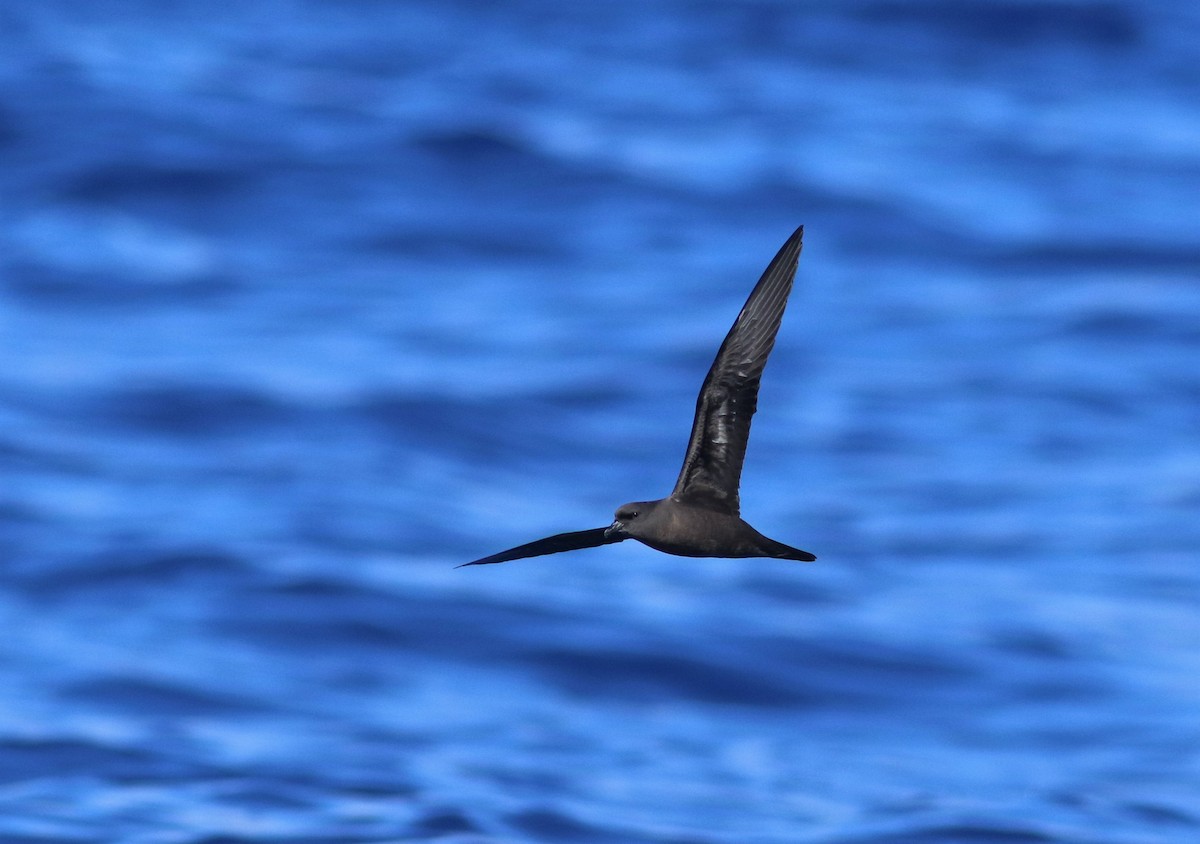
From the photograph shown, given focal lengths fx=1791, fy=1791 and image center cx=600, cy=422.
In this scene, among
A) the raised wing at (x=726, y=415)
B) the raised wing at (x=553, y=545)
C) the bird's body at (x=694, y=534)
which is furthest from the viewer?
the raised wing at (x=553, y=545)

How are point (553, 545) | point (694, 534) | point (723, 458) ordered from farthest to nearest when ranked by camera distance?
1. point (553, 545)
2. point (723, 458)
3. point (694, 534)

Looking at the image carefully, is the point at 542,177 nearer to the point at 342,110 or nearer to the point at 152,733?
the point at 342,110

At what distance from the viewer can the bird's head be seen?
6.67 meters

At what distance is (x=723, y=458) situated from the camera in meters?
6.77

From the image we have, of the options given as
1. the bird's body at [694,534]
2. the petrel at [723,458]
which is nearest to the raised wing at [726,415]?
the petrel at [723,458]

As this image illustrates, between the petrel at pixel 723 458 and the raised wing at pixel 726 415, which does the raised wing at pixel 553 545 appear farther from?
the raised wing at pixel 726 415

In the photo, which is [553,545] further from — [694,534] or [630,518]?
[694,534]

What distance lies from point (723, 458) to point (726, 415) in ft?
0.54

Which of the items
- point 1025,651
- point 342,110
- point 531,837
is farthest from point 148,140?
point 531,837

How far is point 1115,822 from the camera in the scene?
2081 cm

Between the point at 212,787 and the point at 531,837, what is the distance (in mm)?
3933

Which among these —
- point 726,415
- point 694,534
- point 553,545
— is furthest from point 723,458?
point 553,545

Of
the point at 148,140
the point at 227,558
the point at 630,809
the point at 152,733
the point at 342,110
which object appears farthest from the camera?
the point at 342,110

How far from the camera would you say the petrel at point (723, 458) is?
665 cm
